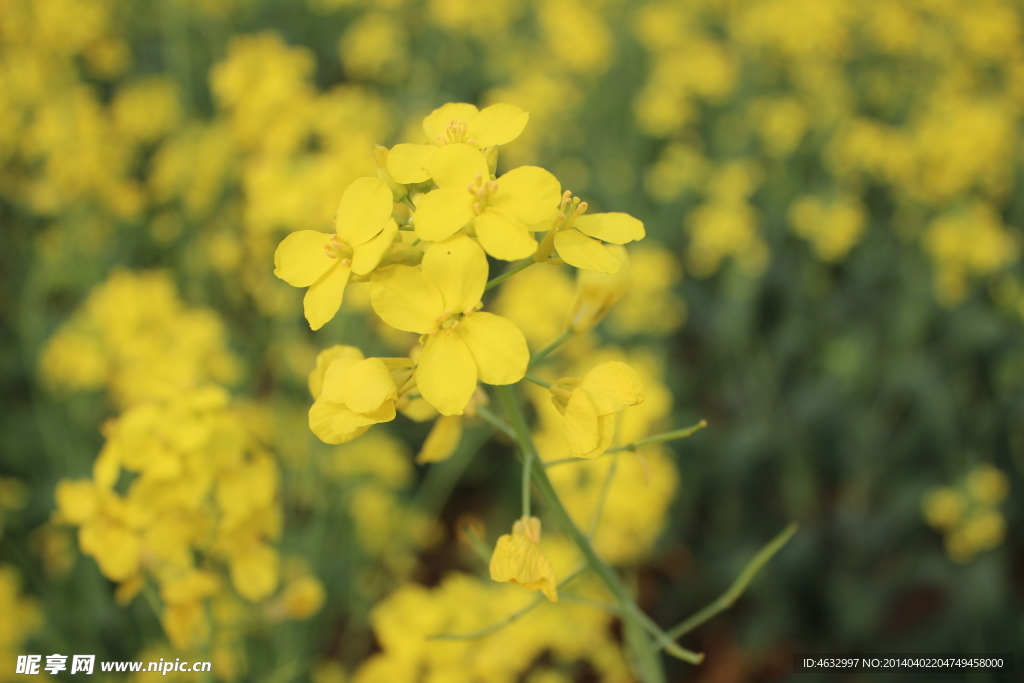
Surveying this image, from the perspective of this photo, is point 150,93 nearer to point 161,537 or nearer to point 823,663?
point 161,537

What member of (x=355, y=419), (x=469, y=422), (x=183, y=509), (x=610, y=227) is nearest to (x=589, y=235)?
(x=610, y=227)

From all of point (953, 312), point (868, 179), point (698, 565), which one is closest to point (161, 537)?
point (698, 565)

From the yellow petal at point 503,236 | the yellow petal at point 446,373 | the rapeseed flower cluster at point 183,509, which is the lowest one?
the rapeseed flower cluster at point 183,509

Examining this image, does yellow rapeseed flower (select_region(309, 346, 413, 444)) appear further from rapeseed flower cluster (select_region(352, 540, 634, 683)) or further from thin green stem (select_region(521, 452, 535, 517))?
rapeseed flower cluster (select_region(352, 540, 634, 683))

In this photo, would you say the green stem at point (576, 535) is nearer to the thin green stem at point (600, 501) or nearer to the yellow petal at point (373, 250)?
the thin green stem at point (600, 501)

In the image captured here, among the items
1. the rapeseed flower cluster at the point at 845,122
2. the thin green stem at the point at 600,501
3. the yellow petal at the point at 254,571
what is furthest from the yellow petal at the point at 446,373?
the rapeseed flower cluster at the point at 845,122

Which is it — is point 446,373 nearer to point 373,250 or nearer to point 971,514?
point 373,250

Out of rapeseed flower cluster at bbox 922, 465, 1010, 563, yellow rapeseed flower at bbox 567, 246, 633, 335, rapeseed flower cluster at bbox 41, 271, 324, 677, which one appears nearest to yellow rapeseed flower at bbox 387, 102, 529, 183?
yellow rapeseed flower at bbox 567, 246, 633, 335
